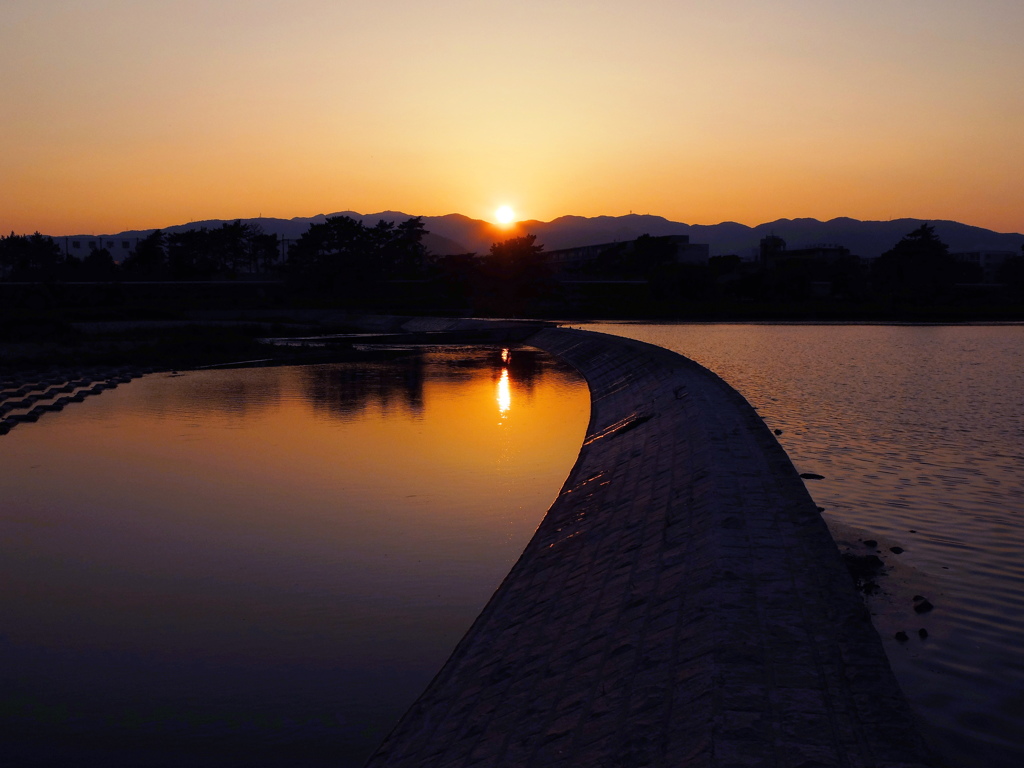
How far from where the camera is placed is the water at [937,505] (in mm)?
8812

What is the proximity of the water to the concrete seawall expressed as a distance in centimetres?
139

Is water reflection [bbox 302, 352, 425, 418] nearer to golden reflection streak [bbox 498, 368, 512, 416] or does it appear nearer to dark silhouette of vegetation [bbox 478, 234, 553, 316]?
golden reflection streak [bbox 498, 368, 512, 416]

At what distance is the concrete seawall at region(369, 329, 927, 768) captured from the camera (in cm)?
636

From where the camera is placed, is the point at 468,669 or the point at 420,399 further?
the point at 420,399

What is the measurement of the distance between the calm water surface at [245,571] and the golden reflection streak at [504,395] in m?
3.15

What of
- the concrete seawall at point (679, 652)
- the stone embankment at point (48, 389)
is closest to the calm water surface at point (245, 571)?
the concrete seawall at point (679, 652)

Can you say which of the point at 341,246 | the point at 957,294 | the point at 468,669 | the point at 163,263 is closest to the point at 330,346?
the point at 468,669

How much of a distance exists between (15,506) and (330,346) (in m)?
49.3

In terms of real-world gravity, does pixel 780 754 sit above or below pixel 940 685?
above

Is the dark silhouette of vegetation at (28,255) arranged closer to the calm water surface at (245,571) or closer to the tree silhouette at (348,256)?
the tree silhouette at (348,256)

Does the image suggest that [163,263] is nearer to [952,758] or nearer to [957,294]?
[957,294]

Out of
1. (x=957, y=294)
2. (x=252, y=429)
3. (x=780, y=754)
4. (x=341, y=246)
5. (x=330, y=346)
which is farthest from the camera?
(x=341, y=246)

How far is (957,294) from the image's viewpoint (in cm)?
12606

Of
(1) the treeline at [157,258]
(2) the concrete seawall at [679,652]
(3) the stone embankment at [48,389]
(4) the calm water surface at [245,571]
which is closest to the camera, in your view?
(2) the concrete seawall at [679,652]
